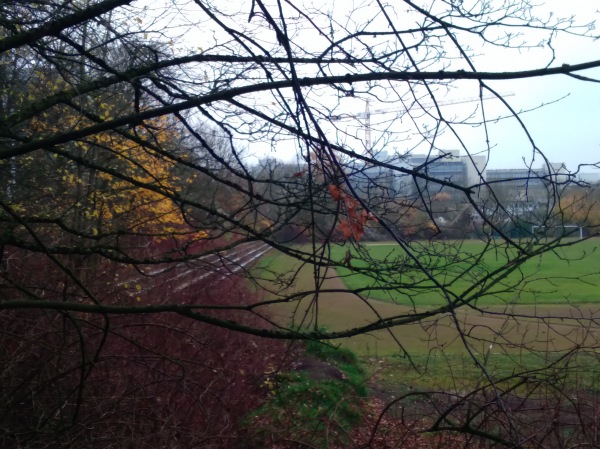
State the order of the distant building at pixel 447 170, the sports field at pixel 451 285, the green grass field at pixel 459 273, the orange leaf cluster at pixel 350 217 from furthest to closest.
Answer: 1. the green grass field at pixel 459 273
2. the sports field at pixel 451 285
3. the distant building at pixel 447 170
4. the orange leaf cluster at pixel 350 217

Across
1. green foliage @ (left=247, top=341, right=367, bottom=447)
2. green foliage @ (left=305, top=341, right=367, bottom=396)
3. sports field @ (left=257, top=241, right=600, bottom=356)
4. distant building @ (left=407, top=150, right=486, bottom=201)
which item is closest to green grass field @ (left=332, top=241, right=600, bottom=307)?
sports field @ (left=257, top=241, right=600, bottom=356)

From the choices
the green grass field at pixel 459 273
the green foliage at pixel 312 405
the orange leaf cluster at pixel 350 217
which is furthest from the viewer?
the green foliage at pixel 312 405

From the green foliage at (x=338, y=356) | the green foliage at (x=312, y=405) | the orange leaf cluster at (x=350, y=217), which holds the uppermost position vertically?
the orange leaf cluster at (x=350, y=217)

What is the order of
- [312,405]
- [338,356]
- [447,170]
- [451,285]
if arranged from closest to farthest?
[451,285], [447,170], [312,405], [338,356]

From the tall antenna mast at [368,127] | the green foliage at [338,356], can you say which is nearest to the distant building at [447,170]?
the tall antenna mast at [368,127]

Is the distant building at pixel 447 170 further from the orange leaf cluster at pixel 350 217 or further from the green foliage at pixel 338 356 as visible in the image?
the green foliage at pixel 338 356

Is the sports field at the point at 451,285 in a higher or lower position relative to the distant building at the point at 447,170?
lower

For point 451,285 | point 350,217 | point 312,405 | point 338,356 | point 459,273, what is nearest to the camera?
point 350,217

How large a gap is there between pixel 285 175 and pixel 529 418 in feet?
10.5

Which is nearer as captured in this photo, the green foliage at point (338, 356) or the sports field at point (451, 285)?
the sports field at point (451, 285)

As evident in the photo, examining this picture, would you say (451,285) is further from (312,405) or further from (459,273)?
(312,405)

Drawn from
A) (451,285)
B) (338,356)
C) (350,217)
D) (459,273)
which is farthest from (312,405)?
(350,217)

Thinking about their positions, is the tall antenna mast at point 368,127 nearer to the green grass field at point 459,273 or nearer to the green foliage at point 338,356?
the green grass field at point 459,273

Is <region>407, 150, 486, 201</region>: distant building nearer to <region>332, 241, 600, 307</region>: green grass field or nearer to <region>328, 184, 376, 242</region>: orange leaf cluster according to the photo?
<region>332, 241, 600, 307</region>: green grass field
